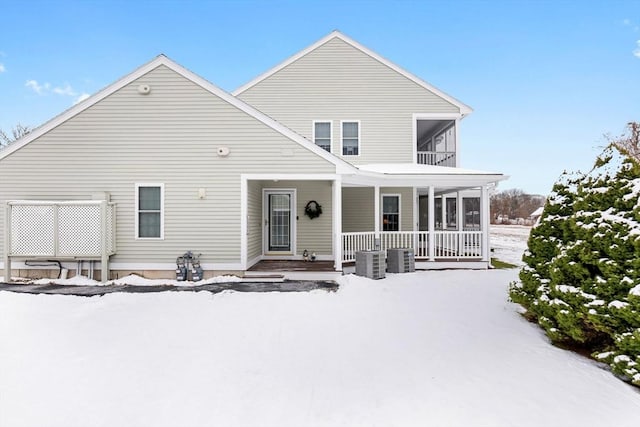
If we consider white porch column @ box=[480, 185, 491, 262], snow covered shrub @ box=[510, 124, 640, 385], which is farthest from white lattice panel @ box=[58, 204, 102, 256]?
white porch column @ box=[480, 185, 491, 262]

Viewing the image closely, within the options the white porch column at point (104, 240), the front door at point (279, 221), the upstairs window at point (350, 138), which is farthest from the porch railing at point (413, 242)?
the white porch column at point (104, 240)

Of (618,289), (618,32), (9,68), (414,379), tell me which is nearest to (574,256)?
(618,289)

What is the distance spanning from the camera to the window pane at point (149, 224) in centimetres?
945

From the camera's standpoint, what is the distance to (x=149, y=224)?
945 centimetres

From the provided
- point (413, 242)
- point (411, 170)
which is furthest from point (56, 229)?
point (411, 170)

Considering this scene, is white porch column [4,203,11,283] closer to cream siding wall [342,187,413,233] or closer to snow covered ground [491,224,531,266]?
cream siding wall [342,187,413,233]

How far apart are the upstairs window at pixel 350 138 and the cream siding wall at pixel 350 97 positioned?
19cm

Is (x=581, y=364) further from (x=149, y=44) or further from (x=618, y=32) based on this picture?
(x=149, y=44)

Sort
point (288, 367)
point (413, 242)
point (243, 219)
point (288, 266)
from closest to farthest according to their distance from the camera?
point (288, 367)
point (243, 219)
point (288, 266)
point (413, 242)

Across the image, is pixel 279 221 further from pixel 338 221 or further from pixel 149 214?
pixel 149 214

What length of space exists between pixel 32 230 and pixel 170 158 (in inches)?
148

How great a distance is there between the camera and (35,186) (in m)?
9.32

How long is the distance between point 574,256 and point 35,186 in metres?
12.0

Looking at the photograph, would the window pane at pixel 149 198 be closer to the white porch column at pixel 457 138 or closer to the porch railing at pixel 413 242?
the porch railing at pixel 413 242
